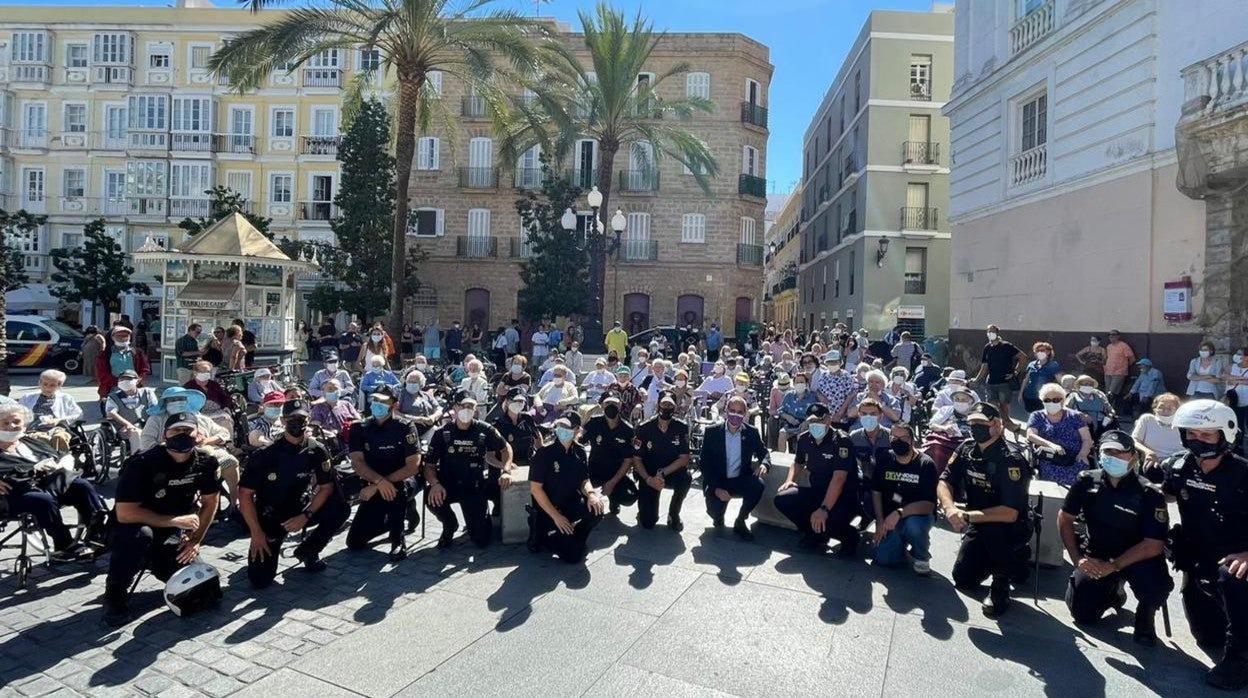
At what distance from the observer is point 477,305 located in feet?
114

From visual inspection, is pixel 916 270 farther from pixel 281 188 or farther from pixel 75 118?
pixel 75 118

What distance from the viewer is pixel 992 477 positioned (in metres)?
5.81

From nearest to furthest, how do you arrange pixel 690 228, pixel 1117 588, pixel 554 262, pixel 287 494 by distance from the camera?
pixel 1117 588 < pixel 287 494 < pixel 554 262 < pixel 690 228

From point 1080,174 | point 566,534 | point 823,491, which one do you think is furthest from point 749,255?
point 566,534

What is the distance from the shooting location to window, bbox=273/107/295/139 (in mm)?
35844

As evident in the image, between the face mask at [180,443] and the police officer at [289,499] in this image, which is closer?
the face mask at [180,443]

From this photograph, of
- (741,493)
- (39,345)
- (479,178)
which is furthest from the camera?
(479,178)

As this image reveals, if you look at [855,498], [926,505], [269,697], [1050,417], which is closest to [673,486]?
[855,498]

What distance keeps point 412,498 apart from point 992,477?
199 inches

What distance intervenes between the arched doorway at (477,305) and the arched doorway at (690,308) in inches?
348

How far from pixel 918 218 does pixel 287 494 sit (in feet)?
95.2

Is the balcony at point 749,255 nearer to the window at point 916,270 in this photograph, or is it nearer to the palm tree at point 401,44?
the window at point 916,270

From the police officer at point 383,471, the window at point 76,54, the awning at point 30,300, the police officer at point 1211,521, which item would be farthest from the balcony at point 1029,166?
the window at point 76,54

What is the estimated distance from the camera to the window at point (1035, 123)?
17.6m
